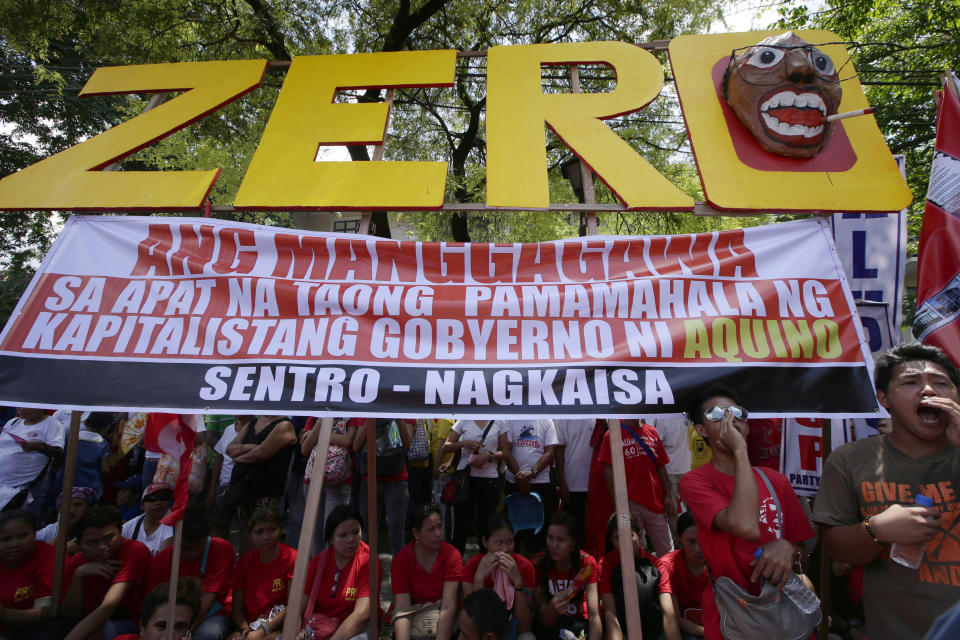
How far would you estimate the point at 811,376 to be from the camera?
3.09 meters

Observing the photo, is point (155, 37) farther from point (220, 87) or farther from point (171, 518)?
Result: point (171, 518)

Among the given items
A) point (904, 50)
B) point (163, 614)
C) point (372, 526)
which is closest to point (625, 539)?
point (372, 526)

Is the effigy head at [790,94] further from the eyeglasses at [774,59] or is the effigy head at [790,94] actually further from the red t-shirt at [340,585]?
the red t-shirt at [340,585]

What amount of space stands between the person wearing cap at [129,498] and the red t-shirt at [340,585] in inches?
115

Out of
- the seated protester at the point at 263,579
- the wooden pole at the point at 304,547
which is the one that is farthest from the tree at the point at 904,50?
the seated protester at the point at 263,579

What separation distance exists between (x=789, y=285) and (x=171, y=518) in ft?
13.1

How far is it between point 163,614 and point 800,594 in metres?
3.50

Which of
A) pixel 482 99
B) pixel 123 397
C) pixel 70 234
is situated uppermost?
pixel 482 99

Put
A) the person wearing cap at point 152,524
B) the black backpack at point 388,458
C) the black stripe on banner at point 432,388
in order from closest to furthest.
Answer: the black stripe on banner at point 432,388, the person wearing cap at point 152,524, the black backpack at point 388,458

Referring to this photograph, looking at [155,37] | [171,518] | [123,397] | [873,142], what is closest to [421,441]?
[171,518]

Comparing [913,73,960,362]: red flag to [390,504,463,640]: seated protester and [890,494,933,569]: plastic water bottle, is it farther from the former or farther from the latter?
[390,504,463,640]: seated protester

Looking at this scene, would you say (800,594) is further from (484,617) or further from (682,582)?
(484,617)

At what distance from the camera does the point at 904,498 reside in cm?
224

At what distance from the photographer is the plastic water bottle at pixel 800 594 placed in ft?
7.33
